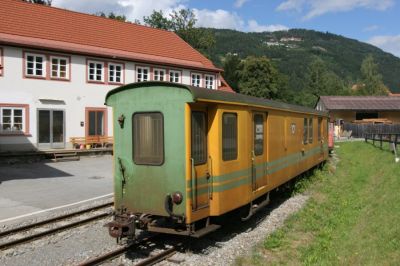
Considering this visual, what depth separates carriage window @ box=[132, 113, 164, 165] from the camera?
8008 mm

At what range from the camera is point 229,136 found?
8.57 meters

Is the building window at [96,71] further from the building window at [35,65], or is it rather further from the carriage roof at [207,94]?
the carriage roof at [207,94]

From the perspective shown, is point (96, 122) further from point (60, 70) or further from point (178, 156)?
point (178, 156)

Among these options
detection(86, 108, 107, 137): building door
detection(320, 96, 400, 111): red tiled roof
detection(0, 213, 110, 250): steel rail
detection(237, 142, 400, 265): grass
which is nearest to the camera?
detection(237, 142, 400, 265): grass

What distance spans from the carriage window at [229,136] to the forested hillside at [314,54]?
11478 cm

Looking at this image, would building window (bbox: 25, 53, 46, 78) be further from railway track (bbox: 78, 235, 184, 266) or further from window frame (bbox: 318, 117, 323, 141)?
railway track (bbox: 78, 235, 184, 266)

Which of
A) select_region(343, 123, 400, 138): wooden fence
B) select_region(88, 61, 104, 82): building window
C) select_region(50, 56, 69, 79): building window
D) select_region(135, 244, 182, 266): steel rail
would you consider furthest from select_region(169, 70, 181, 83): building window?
select_region(135, 244, 182, 266): steel rail

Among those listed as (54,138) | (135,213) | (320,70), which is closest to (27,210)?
(135,213)

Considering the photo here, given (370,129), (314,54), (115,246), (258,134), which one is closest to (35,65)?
(258,134)

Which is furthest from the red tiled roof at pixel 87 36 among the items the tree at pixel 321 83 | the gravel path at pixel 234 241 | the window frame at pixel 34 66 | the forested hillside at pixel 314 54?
the forested hillside at pixel 314 54

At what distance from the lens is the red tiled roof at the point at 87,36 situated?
1085 inches

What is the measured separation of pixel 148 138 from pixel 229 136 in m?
1.53

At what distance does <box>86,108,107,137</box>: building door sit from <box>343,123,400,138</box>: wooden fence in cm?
2742

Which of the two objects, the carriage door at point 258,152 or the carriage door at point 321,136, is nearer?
the carriage door at point 258,152
